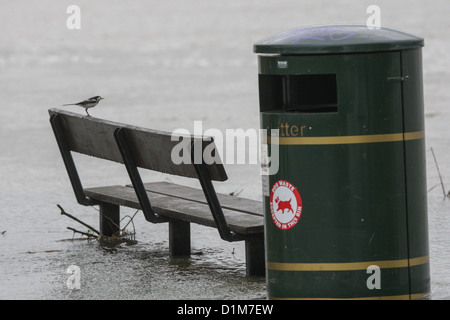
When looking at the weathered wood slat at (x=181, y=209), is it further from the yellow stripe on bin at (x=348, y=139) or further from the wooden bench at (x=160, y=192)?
the yellow stripe on bin at (x=348, y=139)

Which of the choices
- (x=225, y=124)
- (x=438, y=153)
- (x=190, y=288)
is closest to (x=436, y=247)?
(x=190, y=288)

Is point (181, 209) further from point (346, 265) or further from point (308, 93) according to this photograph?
point (346, 265)

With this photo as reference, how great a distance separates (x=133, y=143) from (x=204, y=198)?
0.71 meters

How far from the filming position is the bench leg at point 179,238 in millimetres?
7172

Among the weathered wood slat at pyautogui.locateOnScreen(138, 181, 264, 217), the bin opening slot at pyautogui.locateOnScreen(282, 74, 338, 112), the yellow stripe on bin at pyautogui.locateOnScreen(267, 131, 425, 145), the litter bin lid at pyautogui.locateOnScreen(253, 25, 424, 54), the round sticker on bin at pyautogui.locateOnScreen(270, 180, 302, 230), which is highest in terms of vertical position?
the litter bin lid at pyautogui.locateOnScreen(253, 25, 424, 54)

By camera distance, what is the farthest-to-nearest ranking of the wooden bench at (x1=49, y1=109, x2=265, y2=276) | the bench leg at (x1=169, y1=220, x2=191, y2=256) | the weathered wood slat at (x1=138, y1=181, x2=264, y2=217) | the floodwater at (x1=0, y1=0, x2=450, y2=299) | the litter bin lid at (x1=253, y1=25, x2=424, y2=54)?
the bench leg at (x1=169, y1=220, x2=191, y2=256) → the weathered wood slat at (x1=138, y1=181, x2=264, y2=217) → the floodwater at (x1=0, y1=0, x2=450, y2=299) → the wooden bench at (x1=49, y1=109, x2=265, y2=276) → the litter bin lid at (x1=253, y1=25, x2=424, y2=54)

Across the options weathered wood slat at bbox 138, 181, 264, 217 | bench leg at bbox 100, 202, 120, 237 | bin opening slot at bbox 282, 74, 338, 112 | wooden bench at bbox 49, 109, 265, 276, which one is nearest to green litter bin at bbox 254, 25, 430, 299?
bin opening slot at bbox 282, 74, 338, 112

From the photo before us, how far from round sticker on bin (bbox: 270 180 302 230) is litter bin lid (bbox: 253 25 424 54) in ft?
2.31

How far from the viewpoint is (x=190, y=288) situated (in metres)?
6.30

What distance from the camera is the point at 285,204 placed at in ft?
17.9

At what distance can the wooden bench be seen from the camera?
6.38 metres

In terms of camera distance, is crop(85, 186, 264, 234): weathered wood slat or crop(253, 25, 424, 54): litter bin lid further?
crop(85, 186, 264, 234): weathered wood slat

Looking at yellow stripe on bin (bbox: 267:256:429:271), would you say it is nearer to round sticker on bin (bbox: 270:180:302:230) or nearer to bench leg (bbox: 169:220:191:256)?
round sticker on bin (bbox: 270:180:302:230)

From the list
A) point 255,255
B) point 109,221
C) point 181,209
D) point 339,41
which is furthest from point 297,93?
point 109,221
